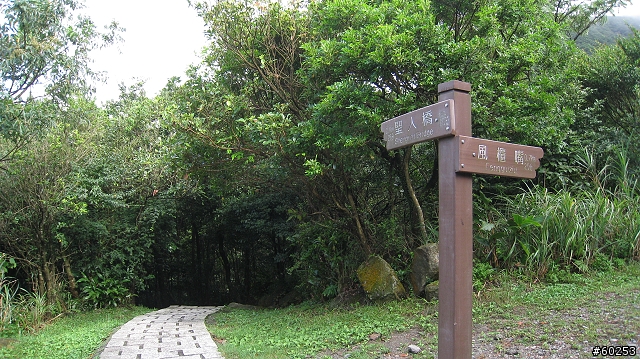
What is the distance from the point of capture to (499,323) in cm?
503

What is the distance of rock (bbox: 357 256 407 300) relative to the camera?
22.3 feet

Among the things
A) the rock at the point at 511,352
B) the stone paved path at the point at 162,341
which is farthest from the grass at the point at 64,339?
the rock at the point at 511,352

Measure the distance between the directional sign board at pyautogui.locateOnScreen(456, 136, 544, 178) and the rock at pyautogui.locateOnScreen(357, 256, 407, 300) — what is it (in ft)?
12.0

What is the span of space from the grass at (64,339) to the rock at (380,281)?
3.77m

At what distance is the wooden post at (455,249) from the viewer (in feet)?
10.8

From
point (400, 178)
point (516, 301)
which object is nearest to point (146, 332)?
point (400, 178)

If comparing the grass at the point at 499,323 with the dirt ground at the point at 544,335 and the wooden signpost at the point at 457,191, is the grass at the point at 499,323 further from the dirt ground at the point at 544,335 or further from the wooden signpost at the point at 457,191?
the wooden signpost at the point at 457,191

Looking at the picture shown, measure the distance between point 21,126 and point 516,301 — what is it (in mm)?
6719

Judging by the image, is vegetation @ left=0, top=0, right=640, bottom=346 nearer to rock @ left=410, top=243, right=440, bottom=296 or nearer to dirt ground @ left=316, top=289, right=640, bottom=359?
rock @ left=410, top=243, right=440, bottom=296

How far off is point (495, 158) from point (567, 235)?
3763 millimetres

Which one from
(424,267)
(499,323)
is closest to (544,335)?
(499,323)

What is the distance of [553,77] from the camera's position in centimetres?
679

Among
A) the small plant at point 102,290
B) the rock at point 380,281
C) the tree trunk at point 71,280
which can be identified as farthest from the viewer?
the small plant at point 102,290

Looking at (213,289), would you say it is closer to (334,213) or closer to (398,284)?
(334,213)
